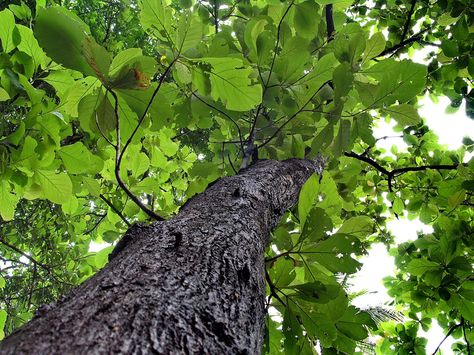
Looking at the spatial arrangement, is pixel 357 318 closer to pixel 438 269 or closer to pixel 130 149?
pixel 438 269

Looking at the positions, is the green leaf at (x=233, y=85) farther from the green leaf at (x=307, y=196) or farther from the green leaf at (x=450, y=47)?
the green leaf at (x=450, y=47)

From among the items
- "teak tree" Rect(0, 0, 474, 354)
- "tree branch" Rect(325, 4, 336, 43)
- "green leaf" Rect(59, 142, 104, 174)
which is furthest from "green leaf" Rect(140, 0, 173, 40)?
"tree branch" Rect(325, 4, 336, 43)

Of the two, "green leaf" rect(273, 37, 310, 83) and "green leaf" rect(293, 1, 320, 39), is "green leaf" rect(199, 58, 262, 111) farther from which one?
"green leaf" rect(293, 1, 320, 39)

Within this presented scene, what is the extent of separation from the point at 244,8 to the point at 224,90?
93 cm

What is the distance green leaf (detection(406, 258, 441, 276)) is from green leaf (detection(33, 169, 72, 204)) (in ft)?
5.40

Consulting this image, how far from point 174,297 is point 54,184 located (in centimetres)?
94

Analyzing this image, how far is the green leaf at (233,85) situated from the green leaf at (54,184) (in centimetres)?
59

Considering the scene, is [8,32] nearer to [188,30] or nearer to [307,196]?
[188,30]

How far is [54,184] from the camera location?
1296 mm

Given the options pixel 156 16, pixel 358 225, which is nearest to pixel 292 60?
pixel 156 16

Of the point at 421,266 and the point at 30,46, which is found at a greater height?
the point at 30,46

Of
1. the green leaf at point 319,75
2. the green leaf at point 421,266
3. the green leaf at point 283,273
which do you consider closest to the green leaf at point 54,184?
the green leaf at point 283,273

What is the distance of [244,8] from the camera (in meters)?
1.93

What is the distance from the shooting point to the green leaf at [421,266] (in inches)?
75.3
